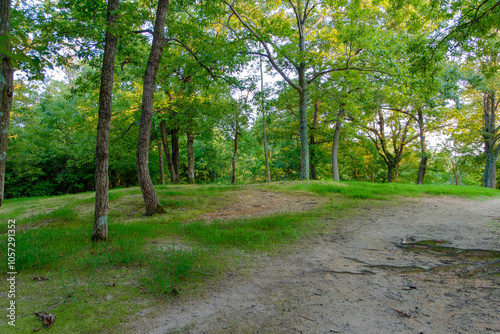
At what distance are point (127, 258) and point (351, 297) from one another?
334 cm

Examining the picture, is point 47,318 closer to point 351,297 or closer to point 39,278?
point 39,278

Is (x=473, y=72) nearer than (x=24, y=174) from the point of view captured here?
Yes

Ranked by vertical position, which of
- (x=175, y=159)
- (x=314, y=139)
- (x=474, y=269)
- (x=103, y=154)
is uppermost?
(x=314, y=139)

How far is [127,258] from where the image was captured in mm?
4223

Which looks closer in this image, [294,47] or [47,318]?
[47,318]

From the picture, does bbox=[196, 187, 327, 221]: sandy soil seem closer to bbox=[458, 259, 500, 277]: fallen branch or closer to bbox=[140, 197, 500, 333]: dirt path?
bbox=[140, 197, 500, 333]: dirt path

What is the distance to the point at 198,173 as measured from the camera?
95.5 ft

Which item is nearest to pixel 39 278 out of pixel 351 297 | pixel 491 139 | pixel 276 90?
pixel 351 297

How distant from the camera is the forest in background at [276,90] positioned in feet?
24.8

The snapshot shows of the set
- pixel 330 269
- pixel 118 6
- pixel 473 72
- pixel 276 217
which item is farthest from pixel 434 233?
pixel 473 72

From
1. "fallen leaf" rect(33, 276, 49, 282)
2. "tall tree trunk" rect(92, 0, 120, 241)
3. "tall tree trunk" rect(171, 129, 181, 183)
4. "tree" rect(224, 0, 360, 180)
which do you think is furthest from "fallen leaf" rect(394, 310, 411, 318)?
"tall tree trunk" rect(171, 129, 181, 183)

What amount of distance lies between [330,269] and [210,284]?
5.93 ft

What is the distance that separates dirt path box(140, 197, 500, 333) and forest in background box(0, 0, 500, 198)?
4.26 metres

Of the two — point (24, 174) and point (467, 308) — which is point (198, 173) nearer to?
point (24, 174)
